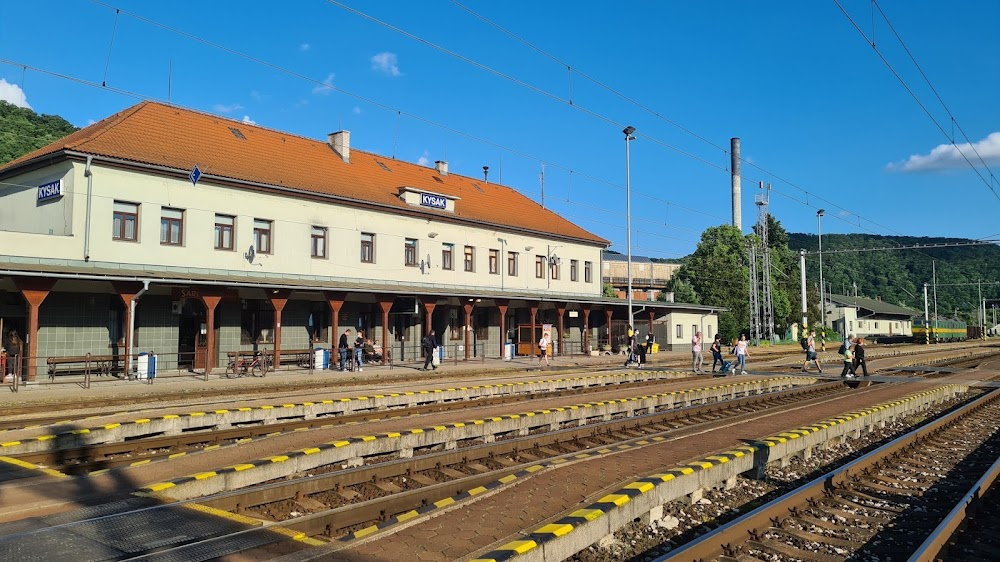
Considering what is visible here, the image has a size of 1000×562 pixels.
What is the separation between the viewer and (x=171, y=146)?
96.9 feet

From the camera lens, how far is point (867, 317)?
9675 cm

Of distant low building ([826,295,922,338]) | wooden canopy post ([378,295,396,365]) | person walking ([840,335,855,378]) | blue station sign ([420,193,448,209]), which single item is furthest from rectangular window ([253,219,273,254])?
distant low building ([826,295,922,338])

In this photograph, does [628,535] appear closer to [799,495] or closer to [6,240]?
[799,495]

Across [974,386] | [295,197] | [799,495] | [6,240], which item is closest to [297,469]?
[799,495]

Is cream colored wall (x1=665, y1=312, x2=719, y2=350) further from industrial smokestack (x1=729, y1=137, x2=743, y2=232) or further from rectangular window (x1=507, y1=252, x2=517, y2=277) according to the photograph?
industrial smokestack (x1=729, y1=137, x2=743, y2=232)

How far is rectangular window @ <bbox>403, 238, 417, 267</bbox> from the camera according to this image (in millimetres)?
36781

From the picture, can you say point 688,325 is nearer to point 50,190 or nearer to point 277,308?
point 277,308

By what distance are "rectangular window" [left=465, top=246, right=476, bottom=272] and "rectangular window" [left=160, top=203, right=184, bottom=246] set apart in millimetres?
16291

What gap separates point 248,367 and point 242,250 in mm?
5634

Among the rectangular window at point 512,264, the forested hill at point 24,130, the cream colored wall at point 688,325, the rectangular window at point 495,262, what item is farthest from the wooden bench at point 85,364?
the cream colored wall at point 688,325

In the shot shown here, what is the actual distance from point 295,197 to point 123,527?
87.4ft

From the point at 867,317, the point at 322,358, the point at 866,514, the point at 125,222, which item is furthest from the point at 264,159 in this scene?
the point at 867,317

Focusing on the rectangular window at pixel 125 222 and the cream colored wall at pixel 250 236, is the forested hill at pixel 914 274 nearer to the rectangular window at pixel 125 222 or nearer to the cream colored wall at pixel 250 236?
A: the cream colored wall at pixel 250 236

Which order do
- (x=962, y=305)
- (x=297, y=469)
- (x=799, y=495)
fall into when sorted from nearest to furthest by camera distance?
1. (x=799, y=495)
2. (x=297, y=469)
3. (x=962, y=305)
